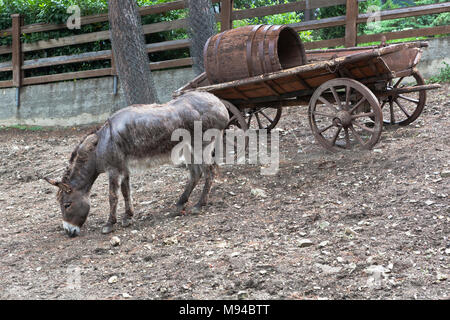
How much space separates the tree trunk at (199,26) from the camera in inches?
333

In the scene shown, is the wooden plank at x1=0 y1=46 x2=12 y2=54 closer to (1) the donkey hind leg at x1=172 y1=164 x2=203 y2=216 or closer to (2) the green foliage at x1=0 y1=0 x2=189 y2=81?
(2) the green foliage at x1=0 y1=0 x2=189 y2=81

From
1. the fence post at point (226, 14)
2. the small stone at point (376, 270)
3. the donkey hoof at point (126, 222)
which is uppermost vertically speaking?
the fence post at point (226, 14)

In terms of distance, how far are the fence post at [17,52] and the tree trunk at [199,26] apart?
19.7 feet

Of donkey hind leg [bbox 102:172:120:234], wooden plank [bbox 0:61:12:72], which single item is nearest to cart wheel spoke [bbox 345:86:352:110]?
donkey hind leg [bbox 102:172:120:234]

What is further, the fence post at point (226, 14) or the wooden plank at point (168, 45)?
the wooden plank at point (168, 45)

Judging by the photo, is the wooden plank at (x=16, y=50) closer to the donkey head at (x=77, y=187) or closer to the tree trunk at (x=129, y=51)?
the tree trunk at (x=129, y=51)

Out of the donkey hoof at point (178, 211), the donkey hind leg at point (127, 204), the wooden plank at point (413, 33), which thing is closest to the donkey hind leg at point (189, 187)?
the donkey hoof at point (178, 211)

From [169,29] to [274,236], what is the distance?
7.65m

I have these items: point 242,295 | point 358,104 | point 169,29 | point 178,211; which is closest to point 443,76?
point 358,104

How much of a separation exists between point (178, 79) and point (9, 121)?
485 centimetres

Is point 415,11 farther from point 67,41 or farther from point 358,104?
point 67,41

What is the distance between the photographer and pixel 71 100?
38.7 ft

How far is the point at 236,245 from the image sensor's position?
14.6 ft

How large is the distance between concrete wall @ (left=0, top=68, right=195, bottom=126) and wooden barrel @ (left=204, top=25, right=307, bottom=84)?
13.7 ft
